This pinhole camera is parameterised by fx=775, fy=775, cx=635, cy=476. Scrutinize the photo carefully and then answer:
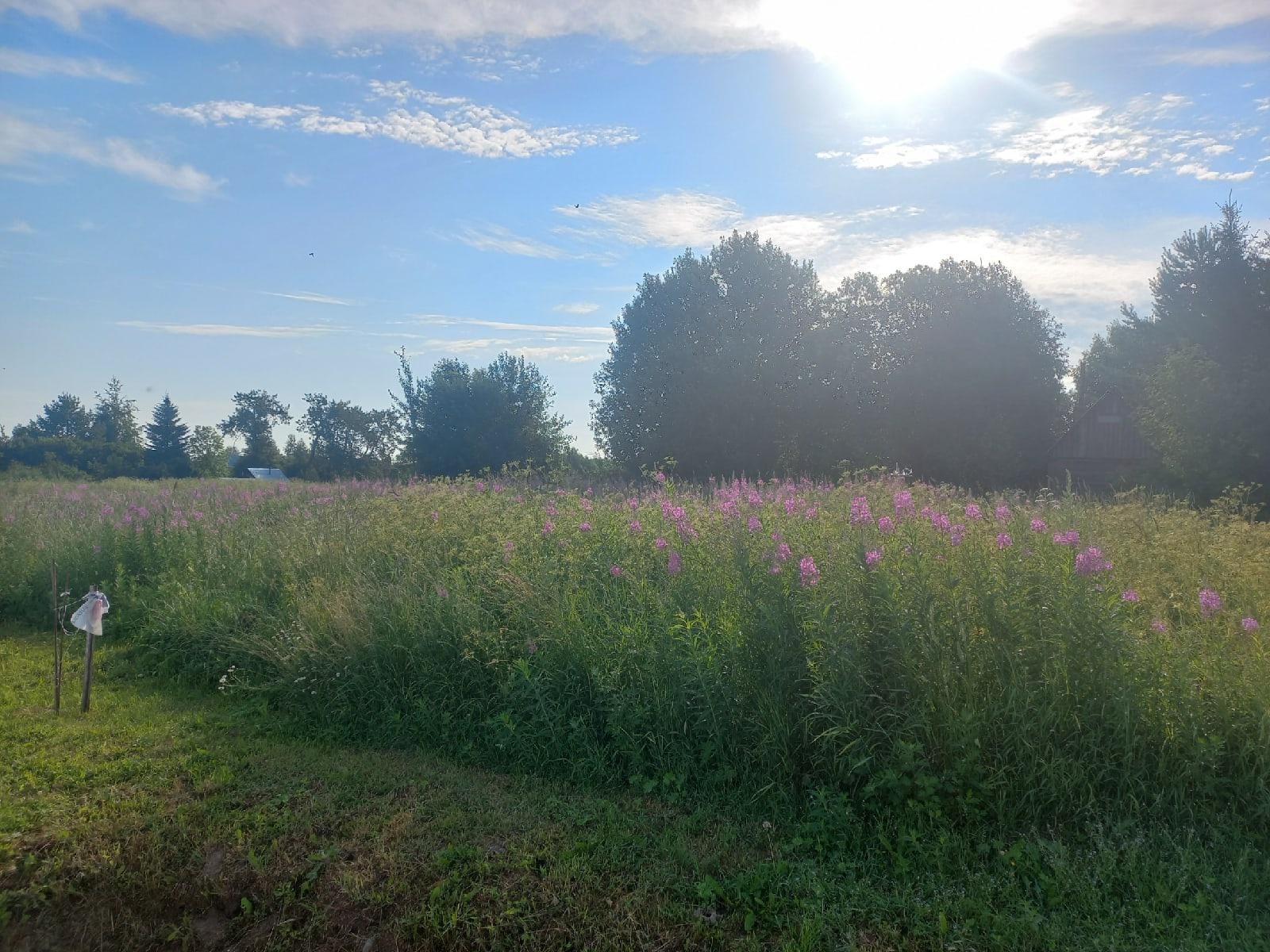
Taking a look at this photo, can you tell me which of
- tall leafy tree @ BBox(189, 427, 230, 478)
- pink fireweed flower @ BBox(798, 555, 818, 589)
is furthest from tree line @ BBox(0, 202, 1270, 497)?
pink fireweed flower @ BBox(798, 555, 818, 589)

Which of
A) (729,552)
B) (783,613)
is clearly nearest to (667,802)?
(783,613)

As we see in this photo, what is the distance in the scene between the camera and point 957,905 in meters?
3.01

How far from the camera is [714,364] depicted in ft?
93.2

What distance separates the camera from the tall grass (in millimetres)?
3566

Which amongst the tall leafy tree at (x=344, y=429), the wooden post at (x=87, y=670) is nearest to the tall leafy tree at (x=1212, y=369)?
the wooden post at (x=87, y=670)

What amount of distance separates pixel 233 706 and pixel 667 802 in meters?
3.48

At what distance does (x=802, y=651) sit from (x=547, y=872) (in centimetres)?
168

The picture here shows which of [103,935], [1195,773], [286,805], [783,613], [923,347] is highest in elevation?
[923,347]

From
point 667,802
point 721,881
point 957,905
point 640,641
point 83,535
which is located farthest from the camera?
point 83,535

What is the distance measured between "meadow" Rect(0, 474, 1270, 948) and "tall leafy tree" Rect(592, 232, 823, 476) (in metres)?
21.6

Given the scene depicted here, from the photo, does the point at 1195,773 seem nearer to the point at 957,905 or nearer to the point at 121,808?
the point at 957,905

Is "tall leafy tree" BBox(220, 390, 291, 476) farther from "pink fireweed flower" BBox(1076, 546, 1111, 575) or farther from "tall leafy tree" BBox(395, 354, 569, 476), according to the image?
"pink fireweed flower" BBox(1076, 546, 1111, 575)

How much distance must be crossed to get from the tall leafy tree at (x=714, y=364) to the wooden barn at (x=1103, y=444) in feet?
32.7

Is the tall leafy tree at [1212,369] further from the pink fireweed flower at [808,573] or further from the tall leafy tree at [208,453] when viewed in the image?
the tall leafy tree at [208,453]
